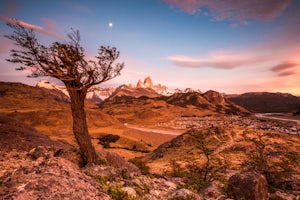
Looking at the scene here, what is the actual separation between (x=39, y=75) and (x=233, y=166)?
2344 centimetres

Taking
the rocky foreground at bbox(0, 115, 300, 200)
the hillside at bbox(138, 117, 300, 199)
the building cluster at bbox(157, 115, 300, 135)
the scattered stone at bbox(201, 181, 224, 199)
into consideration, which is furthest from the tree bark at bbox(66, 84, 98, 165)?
the building cluster at bbox(157, 115, 300, 135)

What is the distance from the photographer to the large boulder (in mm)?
11773

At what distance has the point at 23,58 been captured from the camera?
12.4 meters

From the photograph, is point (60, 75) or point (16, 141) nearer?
point (60, 75)

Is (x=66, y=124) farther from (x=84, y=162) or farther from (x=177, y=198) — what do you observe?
(x=177, y=198)

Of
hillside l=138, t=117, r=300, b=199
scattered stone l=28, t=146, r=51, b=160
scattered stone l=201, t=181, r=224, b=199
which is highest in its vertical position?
scattered stone l=28, t=146, r=51, b=160

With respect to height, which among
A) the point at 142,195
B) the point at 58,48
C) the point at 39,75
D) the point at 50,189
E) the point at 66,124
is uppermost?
the point at 58,48

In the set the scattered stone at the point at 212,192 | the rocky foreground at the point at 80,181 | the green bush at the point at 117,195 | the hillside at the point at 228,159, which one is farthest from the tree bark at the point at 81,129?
the scattered stone at the point at 212,192

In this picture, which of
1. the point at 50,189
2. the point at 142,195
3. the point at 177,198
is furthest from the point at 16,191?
the point at 177,198

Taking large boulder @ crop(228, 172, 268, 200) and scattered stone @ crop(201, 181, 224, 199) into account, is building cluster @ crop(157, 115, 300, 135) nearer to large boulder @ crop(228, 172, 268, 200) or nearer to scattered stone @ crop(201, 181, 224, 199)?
large boulder @ crop(228, 172, 268, 200)

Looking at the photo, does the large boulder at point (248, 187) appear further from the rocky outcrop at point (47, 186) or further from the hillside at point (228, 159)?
the rocky outcrop at point (47, 186)

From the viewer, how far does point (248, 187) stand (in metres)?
12.0

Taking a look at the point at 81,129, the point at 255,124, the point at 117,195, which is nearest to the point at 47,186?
the point at 117,195

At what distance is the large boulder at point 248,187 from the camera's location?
38.6 feet
